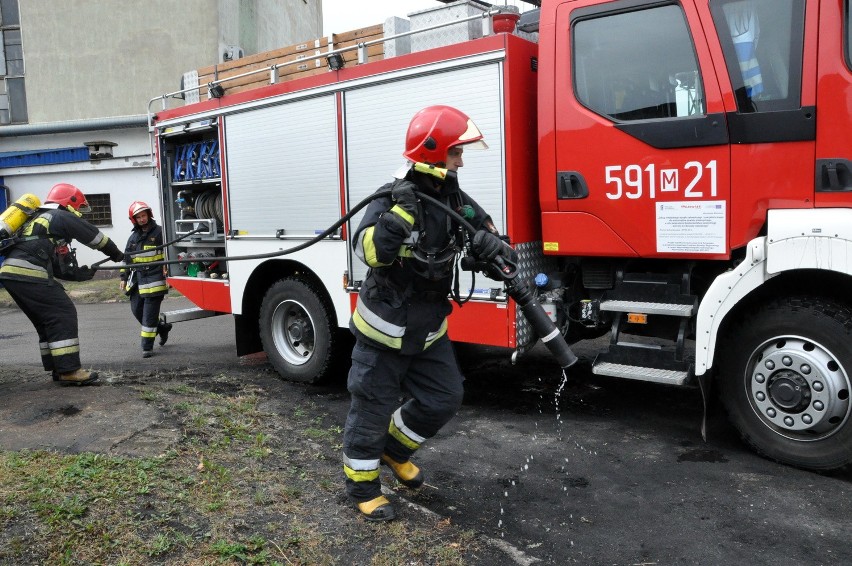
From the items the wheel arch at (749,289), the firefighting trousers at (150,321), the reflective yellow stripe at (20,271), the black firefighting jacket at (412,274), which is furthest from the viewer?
the firefighting trousers at (150,321)

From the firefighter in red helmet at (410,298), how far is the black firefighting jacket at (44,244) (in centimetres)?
331

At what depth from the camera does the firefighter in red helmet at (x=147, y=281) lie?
771 centimetres

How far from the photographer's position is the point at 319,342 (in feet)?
19.4

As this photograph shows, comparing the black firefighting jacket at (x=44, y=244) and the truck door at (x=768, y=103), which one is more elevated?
the truck door at (x=768, y=103)

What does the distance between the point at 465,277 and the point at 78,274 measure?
3277mm

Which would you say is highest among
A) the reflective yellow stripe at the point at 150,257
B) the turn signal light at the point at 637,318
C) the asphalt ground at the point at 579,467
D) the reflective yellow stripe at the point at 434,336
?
the reflective yellow stripe at the point at 150,257

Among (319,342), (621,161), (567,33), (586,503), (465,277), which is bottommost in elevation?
(586,503)

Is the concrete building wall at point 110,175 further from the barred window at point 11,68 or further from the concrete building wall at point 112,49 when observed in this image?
the barred window at point 11,68

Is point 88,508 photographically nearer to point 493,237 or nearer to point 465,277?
point 493,237

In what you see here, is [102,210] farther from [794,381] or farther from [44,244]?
[794,381]

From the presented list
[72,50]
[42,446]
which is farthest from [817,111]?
[72,50]

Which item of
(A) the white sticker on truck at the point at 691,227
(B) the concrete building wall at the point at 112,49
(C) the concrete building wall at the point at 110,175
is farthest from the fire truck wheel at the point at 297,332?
(B) the concrete building wall at the point at 112,49

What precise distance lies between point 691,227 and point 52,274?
480 cm

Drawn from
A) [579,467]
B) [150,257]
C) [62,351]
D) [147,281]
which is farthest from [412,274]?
[150,257]
